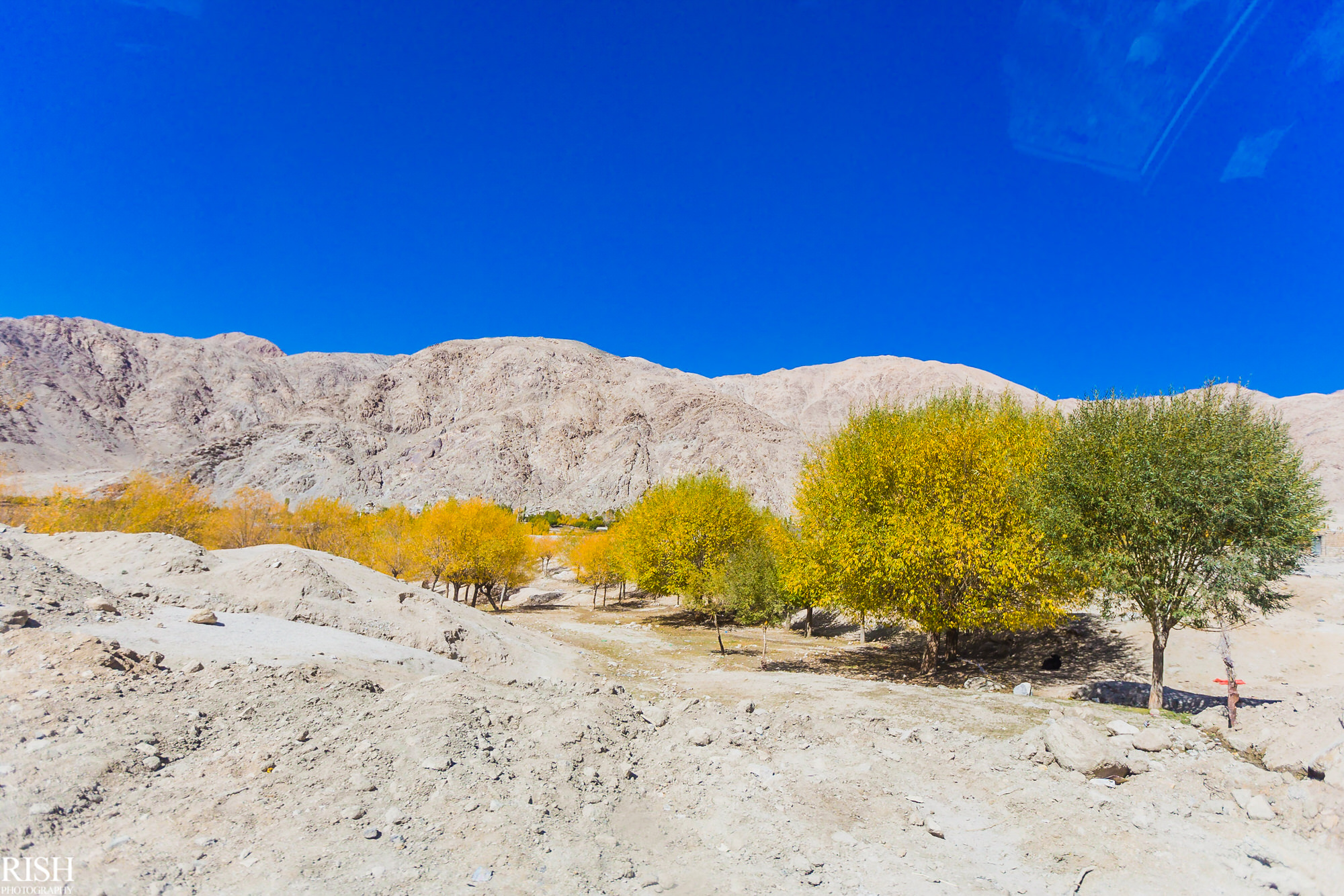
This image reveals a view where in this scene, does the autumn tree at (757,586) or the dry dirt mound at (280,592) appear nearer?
the dry dirt mound at (280,592)

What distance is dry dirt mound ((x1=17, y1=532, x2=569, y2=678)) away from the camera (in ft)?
56.5

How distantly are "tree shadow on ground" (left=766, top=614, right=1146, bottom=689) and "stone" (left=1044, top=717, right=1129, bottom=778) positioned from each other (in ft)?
33.0

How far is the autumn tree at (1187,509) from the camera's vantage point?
1335 centimetres

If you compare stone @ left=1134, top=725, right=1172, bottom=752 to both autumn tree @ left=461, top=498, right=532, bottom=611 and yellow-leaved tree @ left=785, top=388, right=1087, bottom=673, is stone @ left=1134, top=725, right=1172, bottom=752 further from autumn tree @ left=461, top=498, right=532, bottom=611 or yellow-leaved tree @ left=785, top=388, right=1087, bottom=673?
autumn tree @ left=461, top=498, right=532, bottom=611

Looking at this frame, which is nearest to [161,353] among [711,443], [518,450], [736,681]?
[518,450]

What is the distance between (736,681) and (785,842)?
1116 centimetres

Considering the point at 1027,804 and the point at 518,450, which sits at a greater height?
the point at 518,450

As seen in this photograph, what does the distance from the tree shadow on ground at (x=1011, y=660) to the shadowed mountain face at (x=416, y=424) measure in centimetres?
7891

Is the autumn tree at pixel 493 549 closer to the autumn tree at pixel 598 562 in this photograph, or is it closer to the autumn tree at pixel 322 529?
the autumn tree at pixel 598 562

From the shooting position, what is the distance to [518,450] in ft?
438

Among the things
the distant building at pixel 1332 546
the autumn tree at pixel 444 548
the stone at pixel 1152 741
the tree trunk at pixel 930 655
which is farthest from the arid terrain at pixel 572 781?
the distant building at pixel 1332 546

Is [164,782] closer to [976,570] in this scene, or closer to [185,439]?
[976,570]

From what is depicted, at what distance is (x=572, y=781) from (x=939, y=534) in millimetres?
13751

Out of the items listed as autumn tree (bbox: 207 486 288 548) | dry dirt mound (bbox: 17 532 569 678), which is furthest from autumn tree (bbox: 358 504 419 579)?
dry dirt mound (bbox: 17 532 569 678)
